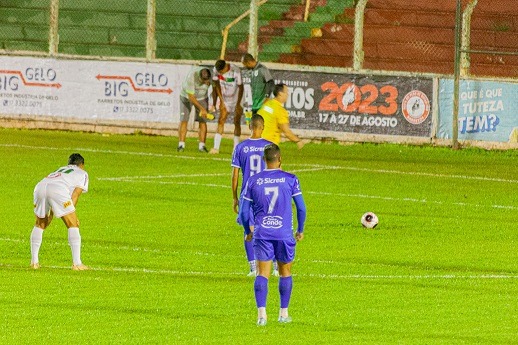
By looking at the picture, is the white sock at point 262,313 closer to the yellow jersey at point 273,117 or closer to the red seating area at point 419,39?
the yellow jersey at point 273,117

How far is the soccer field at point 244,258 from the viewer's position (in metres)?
13.8

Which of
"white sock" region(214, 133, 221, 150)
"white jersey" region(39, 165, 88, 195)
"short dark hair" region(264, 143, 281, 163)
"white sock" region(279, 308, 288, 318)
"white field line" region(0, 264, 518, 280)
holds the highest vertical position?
"white sock" region(214, 133, 221, 150)

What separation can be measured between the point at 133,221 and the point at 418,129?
1274 centimetres

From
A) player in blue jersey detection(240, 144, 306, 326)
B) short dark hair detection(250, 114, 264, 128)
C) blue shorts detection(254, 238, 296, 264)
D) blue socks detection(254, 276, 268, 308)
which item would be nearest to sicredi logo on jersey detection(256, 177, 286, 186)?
player in blue jersey detection(240, 144, 306, 326)

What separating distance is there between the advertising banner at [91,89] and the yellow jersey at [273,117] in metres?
15.3

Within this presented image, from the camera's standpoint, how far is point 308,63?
3916 cm

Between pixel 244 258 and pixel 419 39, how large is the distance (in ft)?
64.8

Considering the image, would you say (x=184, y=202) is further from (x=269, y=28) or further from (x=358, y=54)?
(x=269, y=28)

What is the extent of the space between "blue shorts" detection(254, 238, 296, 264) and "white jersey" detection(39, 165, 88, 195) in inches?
174

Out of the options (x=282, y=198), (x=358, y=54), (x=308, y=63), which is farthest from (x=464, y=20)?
(x=282, y=198)

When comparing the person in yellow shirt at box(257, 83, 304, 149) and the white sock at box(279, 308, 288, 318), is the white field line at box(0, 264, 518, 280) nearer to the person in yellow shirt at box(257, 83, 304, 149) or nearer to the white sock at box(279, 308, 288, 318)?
the person in yellow shirt at box(257, 83, 304, 149)

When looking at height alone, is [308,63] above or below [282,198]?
above

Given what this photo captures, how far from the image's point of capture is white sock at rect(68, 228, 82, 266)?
1736 cm

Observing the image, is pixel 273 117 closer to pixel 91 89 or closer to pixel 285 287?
pixel 285 287
